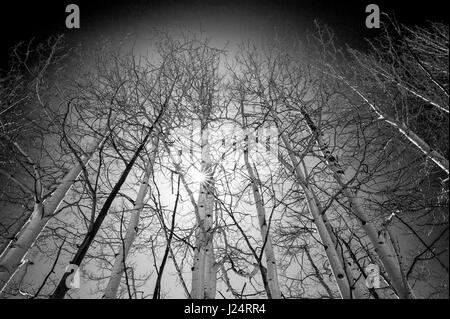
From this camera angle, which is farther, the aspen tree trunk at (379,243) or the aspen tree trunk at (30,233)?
the aspen tree trunk at (30,233)

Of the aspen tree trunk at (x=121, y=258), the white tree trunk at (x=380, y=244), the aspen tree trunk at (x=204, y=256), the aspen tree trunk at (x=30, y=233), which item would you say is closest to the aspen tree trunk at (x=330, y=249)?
the white tree trunk at (x=380, y=244)

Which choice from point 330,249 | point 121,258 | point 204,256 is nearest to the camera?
point 330,249

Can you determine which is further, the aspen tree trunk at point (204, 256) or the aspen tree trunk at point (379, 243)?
the aspen tree trunk at point (204, 256)

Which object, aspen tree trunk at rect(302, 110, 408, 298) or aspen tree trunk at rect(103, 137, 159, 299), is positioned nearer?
aspen tree trunk at rect(302, 110, 408, 298)

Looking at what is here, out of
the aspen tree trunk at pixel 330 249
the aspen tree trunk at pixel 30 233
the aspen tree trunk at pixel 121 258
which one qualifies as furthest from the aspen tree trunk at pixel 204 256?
the aspen tree trunk at pixel 30 233

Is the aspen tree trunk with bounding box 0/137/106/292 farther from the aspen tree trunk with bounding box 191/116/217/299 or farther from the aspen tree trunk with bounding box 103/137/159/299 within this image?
the aspen tree trunk with bounding box 191/116/217/299

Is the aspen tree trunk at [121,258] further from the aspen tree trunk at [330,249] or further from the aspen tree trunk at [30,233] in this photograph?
the aspen tree trunk at [330,249]

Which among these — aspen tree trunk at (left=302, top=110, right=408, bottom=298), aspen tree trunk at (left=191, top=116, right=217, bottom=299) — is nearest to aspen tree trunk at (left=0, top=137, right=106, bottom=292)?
aspen tree trunk at (left=191, top=116, right=217, bottom=299)

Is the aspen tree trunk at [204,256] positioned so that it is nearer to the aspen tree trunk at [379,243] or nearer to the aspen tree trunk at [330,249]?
the aspen tree trunk at [330,249]

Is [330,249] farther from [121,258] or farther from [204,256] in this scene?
[121,258]

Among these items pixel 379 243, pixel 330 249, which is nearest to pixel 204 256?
pixel 330 249

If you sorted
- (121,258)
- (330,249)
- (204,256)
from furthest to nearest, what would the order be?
(121,258) < (204,256) < (330,249)

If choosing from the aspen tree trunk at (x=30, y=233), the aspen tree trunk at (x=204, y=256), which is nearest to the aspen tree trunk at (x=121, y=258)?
the aspen tree trunk at (x=204, y=256)
